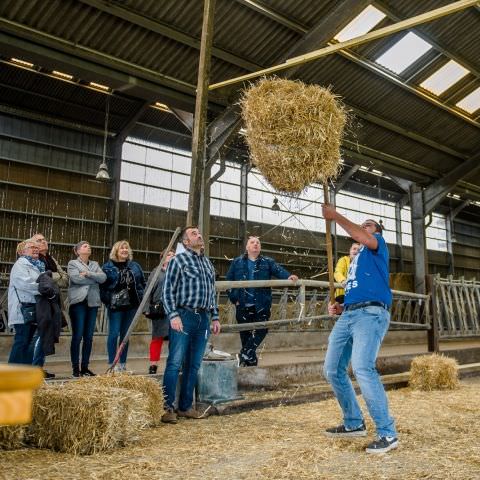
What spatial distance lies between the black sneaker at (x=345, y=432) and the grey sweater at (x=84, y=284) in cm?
281

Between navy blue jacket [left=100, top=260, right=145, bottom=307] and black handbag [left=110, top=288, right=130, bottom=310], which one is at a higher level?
navy blue jacket [left=100, top=260, right=145, bottom=307]

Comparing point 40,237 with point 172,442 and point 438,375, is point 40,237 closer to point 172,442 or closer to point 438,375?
point 172,442

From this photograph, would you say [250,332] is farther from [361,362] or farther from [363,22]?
[363,22]

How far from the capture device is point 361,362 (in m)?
3.54

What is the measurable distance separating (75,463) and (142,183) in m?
16.1

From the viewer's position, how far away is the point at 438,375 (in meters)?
6.34

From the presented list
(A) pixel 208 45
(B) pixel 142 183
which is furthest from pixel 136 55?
(B) pixel 142 183

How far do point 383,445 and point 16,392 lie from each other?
307 centimetres

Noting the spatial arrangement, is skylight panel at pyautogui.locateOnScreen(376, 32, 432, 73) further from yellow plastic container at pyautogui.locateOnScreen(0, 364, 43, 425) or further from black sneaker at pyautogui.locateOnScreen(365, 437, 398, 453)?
yellow plastic container at pyautogui.locateOnScreen(0, 364, 43, 425)

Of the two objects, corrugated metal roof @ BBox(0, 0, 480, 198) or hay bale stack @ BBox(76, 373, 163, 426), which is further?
corrugated metal roof @ BBox(0, 0, 480, 198)

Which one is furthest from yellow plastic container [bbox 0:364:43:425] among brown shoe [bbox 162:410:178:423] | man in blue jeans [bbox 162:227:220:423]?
brown shoe [bbox 162:410:178:423]

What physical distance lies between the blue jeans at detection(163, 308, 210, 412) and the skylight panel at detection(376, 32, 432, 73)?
32.7 ft

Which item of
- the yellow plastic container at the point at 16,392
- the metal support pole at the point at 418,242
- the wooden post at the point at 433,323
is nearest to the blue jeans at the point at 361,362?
the yellow plastic container at the point at 16,392

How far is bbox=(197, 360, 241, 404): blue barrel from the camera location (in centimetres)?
475
